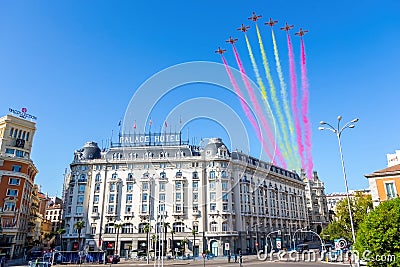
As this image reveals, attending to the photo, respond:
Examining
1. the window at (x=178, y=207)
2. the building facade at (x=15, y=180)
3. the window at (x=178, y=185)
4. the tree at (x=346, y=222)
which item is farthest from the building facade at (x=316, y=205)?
the building facade at (x=15, y=180)

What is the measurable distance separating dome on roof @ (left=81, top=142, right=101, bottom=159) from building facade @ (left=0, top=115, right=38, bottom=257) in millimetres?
13563

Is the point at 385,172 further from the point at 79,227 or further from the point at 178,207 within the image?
the point at 79,227

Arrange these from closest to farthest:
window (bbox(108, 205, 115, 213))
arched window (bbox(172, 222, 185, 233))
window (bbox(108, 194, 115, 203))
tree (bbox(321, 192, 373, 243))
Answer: tree (bbox(321, 192, 373, 243)) < arched window (bbox(172, 222, 185, 233)) < window (bbox(108, 205, 115, 213)) < window (bbox(108, 194, 115, 203))

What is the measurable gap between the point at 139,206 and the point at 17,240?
87.8 feet

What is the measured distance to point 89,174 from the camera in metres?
78.5

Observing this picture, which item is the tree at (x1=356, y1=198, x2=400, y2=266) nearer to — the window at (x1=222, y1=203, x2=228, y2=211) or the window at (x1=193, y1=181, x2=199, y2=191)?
the window at (x1=222, y1=203, x2=228, y2=211)

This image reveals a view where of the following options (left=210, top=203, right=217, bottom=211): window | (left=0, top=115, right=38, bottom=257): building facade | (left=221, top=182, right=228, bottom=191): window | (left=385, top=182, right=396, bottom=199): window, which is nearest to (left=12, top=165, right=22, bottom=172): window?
(left=0, top=115, right=38, bottom=257): building facade

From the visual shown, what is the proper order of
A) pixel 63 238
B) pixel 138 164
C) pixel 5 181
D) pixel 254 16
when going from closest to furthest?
pixel 254 16, pixel 5 181, pixel 63 238, pixel 138 164

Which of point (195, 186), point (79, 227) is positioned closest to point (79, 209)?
point (79, 227)

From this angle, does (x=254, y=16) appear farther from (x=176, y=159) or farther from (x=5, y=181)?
(x=5, y=181)

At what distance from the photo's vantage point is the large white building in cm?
7144

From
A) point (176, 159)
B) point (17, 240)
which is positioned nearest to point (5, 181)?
point (17, 240)

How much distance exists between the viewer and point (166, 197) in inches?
2936

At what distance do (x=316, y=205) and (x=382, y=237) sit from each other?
373 ft
